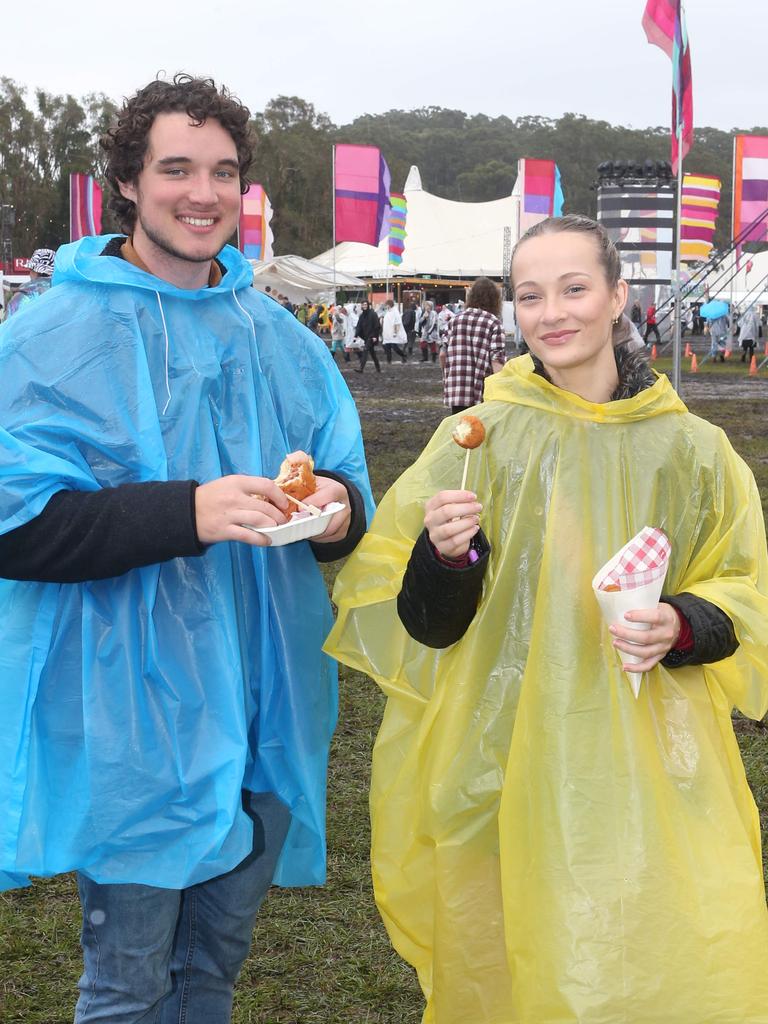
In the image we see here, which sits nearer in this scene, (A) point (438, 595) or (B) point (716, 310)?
(A) point (438, 595)

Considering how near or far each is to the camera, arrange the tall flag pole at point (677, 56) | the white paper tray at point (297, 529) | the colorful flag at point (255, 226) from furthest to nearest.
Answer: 1. the colorful flag at point (255, 226)
2. the tall flag pole at point (677, 56)
3. the white paper tray at point (297, 529)

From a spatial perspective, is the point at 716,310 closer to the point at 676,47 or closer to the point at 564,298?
the point at 676,47

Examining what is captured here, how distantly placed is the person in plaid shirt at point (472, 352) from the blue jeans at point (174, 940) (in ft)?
23.2

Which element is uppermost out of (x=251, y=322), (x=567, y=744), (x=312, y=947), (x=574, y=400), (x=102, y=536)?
(x=251, y=322)

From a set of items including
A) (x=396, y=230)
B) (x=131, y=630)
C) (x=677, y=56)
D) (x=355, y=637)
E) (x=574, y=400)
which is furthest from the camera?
(x=396, y=230)

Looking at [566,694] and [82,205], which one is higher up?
[82,205]

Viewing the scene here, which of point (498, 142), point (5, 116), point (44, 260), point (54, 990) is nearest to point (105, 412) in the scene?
point (54, 990)

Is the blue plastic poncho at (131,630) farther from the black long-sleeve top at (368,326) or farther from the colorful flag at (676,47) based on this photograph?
the black long-sleeve top at (368,326)

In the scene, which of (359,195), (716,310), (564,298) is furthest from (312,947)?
(716,310)

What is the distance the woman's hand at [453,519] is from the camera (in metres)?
1.91

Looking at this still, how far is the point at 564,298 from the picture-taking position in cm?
207

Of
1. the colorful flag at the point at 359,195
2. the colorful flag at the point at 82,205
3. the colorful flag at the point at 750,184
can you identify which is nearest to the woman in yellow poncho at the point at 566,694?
the colorful flag at the point at 750,184

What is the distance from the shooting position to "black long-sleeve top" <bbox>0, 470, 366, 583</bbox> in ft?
5.90

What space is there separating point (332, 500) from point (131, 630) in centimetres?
41
